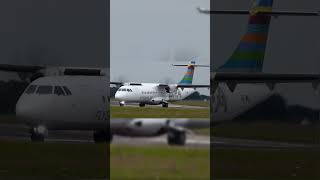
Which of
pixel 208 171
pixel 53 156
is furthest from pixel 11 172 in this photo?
pixel 208 171

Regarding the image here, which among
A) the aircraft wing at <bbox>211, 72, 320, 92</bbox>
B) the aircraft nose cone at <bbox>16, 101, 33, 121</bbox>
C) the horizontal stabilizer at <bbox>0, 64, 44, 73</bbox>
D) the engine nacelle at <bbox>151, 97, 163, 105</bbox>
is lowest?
the engine nacelle at <bbox>151, 97, 163, 105</bbox>

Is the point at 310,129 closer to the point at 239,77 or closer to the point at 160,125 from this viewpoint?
the point at 239,77

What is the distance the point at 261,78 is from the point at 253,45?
15.0 feet

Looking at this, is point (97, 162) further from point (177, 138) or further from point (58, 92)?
point (58, 92)

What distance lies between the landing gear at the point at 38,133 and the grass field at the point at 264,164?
6.63 metres

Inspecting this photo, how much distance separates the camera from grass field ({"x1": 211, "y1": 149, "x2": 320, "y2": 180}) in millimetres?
13500

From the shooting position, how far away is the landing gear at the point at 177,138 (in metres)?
9.34

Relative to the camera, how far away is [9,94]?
28.6 m

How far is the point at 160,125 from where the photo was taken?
930cm

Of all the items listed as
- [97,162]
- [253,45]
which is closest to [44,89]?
[97,162]

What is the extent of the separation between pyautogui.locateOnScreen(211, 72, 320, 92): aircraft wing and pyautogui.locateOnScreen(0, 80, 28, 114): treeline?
781 cm

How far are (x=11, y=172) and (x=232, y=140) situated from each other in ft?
21.9

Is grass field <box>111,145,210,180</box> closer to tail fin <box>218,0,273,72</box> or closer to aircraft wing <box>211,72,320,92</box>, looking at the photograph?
aircraft wing <box>211,72,320,92</box>

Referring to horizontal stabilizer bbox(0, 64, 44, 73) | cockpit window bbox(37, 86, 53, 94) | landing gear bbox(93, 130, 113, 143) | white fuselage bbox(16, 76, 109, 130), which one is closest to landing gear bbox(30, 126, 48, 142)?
white fuselage bbox(16, 76, 109, 130)
